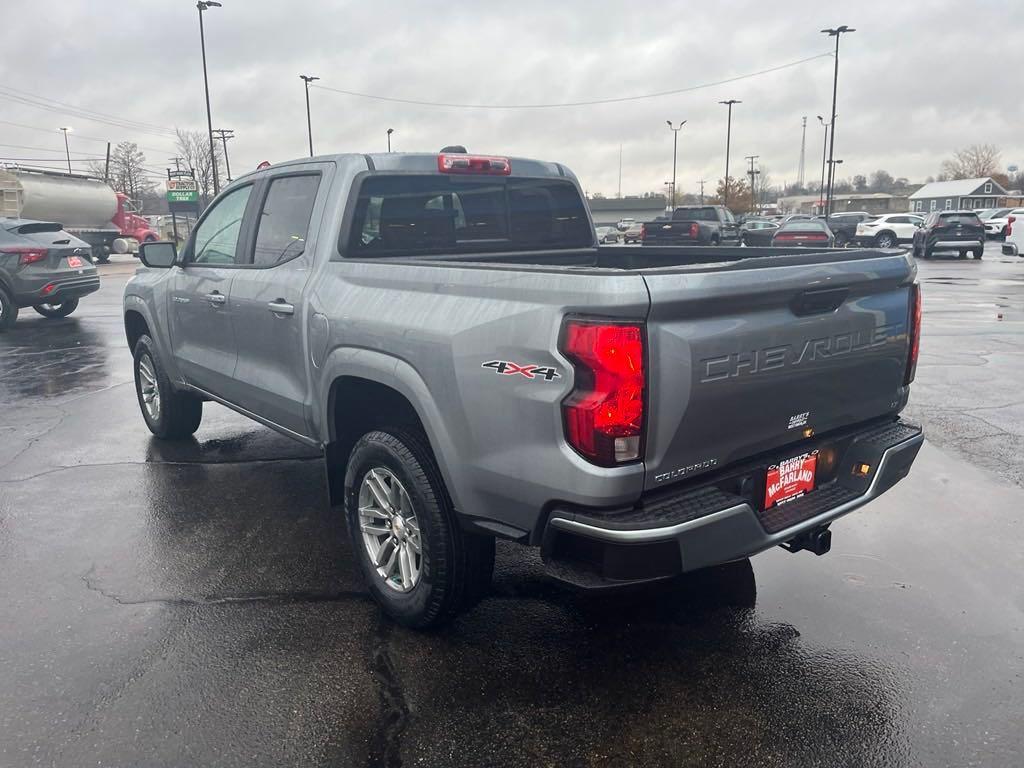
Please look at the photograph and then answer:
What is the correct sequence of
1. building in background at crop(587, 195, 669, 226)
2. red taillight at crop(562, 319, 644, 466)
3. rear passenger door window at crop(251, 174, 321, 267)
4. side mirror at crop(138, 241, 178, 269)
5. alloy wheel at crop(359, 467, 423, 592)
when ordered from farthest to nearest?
1. building in background at crop(587, 195, 669, 226)
2. side mirror at crop(138, 241, 178, 269)
3. rear passenger door window at crop(251, 174, 321, 267)
4. alloy wheel at crop(359, 467, 423, 592)
5. red taillight at crop(562, 319, 644, 466)

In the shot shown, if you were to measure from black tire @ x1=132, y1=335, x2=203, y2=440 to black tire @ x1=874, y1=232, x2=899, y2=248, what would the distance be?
1409 inches

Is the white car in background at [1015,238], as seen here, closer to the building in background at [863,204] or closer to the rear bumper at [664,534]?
the rear bumper at [664,534]

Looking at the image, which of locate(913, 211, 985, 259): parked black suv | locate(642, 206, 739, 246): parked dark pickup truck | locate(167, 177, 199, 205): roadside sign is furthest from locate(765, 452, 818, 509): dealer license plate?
locate(167, 177, 199, 205): roadside sign

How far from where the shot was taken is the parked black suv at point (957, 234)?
29.2 meters

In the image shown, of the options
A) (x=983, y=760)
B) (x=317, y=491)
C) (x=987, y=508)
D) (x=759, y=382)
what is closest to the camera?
(x=983, y=760)

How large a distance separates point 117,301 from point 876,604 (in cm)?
Answer: 1778

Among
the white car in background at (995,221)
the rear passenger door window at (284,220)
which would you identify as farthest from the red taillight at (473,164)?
the white car in background at (995,221)

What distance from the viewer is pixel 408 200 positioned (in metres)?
4.13

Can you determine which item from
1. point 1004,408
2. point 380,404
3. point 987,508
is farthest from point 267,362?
point 1004,408

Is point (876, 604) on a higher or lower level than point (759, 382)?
lower

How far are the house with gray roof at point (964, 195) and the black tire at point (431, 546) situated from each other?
10008 centimetres

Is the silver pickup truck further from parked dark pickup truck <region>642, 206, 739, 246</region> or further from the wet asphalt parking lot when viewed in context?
parked dark pickup truck <region>642, 206, 739, 246</region>

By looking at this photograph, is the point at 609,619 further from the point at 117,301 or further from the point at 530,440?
the point at 117,301

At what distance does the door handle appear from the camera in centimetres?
398
